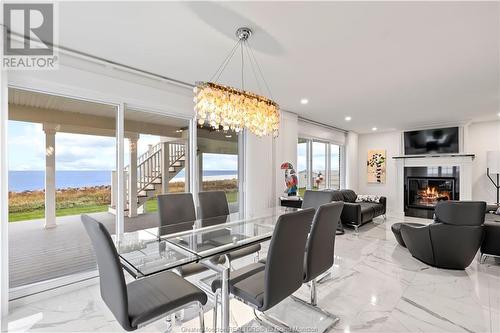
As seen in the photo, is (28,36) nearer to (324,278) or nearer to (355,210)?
(324,278)

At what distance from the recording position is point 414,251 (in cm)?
354

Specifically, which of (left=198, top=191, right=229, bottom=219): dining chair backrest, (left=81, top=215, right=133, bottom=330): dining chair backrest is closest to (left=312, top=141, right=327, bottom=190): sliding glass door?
(left=198, top=191, right=229, bottom=219): dining chair backrest

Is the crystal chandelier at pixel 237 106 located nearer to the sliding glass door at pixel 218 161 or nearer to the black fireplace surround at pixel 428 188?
the sliding glass door at pixel 218 161

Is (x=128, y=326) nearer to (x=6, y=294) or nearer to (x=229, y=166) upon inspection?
(x=6, y=294)

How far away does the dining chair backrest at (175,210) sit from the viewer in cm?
278

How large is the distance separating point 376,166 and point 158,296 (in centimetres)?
803

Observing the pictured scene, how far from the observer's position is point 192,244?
6.95ft

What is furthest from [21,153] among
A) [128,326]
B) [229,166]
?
[229,166]

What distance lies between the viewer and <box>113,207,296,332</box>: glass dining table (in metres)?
1.73

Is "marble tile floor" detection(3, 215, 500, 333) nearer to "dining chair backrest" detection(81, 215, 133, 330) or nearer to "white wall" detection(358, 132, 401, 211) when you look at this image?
"dining chair backrest" detection(81, 215, 133, 330)

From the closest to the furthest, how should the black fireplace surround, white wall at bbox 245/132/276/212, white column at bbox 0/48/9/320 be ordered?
1. white column at bbox 0/48/9/320
2. white wall at bbox 245/132/276/212
3. the black fireplace surround

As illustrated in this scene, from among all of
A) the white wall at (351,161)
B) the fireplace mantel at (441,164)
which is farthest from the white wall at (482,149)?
the white wall at (351,161)

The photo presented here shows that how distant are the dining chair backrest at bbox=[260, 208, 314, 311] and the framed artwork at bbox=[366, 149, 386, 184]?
7230 millimetres

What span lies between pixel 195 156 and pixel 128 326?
290 cm
